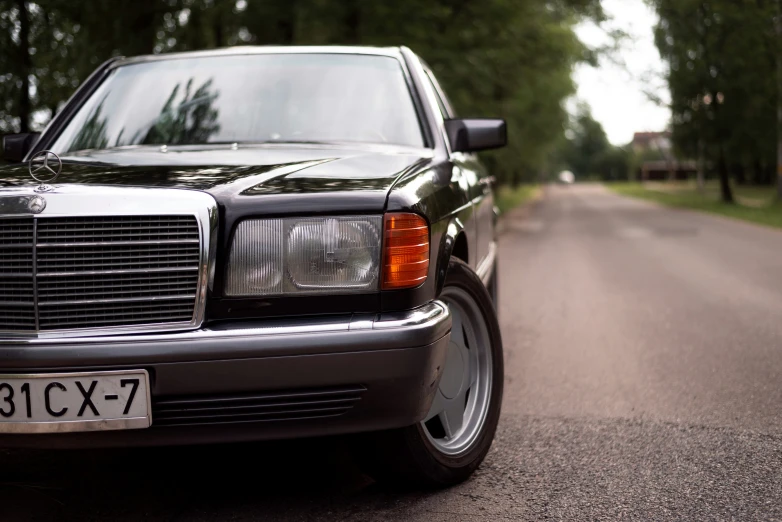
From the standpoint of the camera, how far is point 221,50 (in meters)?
4.55

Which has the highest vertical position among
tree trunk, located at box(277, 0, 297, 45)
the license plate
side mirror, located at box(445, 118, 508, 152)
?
tree trunk, located at box(277, 0, 297, 45)

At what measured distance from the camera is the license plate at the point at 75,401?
2570mm

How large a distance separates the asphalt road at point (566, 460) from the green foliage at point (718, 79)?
2382 centimetres

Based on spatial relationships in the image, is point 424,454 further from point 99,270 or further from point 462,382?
point 99,270

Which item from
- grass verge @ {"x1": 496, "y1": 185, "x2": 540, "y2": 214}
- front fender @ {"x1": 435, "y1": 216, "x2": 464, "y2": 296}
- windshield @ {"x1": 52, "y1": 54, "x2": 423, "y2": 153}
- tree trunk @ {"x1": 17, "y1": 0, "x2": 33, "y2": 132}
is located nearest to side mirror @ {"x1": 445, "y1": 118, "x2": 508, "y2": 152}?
windshield @ {"x1": 52, "y1": 54, "x2": 423, "y2": 153}

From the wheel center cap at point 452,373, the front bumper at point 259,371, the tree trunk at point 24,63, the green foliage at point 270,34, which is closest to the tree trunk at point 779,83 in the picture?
the green foliage at point 270,34

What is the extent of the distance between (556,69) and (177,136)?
2040cm

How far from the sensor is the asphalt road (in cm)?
301

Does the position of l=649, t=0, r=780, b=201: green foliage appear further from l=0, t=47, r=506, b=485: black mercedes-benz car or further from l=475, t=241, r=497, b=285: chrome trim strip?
l=0, t=47, r=506, b=485: black mercedes-benz car

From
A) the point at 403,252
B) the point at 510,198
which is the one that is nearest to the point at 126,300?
the point at 403,252

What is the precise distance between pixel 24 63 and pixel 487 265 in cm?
652

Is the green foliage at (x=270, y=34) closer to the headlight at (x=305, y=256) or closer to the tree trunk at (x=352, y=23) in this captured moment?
the tree trunk at (x=352, y=23)

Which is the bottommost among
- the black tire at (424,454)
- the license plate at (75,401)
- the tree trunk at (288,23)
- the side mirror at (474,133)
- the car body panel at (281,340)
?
the black tire at (424,454)

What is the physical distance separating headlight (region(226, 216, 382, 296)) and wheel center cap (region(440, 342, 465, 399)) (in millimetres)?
689
